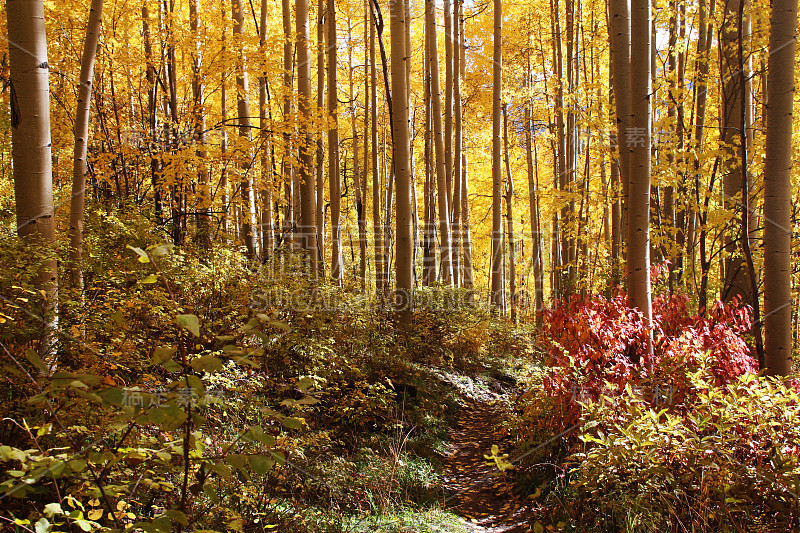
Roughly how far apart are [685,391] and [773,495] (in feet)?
3.93

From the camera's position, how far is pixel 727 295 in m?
5.53

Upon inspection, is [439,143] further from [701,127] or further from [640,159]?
[640,159]

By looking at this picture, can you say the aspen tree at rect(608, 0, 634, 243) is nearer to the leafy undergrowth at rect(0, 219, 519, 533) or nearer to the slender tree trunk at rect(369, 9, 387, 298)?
the leafy undergrowth at rect(0, 219, 519, 533)

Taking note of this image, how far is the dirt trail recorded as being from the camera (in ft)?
11.8

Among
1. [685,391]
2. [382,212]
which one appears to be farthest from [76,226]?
[382,212]

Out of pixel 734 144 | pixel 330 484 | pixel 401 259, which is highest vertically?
pixel 734 144

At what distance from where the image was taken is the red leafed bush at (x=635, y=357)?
12.3ft

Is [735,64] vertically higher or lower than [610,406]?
higher

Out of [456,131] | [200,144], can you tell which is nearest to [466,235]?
[456,131]

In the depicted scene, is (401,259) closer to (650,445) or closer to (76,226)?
(76,226)

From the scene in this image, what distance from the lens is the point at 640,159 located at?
414cm

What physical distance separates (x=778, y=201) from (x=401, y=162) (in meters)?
4.67

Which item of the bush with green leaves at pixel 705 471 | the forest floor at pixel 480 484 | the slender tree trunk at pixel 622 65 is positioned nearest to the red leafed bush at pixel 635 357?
the bush with green leaves at pixel 705 471

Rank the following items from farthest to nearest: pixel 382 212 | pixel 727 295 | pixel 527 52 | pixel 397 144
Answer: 1. pixel 382 212
2. pixel 527 52
3. pixel 397 144
4. pixel 727 295
